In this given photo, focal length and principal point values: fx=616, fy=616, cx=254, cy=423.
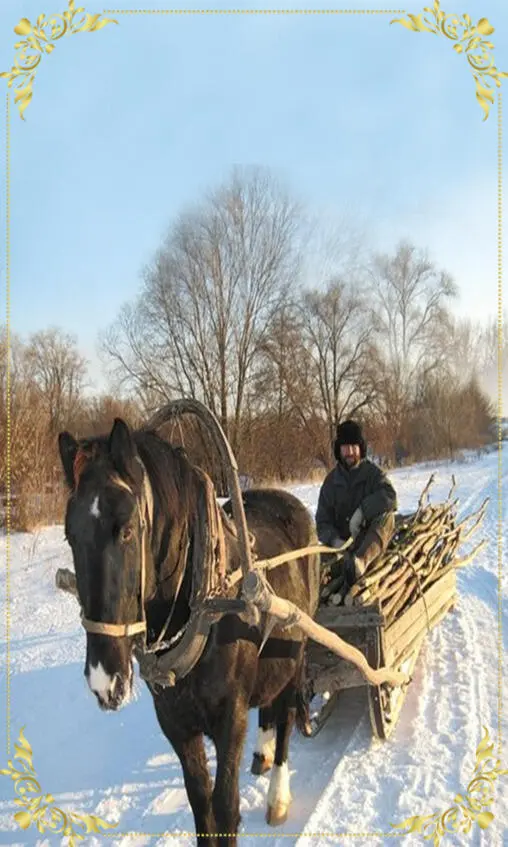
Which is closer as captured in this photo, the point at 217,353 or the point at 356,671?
the point at 356,671

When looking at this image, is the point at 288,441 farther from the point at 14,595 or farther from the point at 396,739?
the point at 14,595

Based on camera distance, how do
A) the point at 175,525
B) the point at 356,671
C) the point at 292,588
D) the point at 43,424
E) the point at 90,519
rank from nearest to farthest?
the point at 90,519, the point at 175,525, the point at 292,588, the point at 356,671, the point at 43,424

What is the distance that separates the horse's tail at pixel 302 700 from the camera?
121 inches

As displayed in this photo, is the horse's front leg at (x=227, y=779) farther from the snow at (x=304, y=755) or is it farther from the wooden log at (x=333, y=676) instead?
the wooden log at (x=333, y=676)

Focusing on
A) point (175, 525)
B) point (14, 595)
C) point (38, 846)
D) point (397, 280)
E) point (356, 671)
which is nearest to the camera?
point (175, 525)

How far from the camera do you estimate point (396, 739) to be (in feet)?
11.3

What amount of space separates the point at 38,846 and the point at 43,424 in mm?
3545

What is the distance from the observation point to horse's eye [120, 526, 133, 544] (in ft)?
5.78

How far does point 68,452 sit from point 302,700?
6.76 feet

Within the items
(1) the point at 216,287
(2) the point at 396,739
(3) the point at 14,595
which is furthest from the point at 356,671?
(3) the point at 14,595

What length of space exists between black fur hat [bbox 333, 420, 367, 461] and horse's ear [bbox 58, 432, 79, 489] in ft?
7.24

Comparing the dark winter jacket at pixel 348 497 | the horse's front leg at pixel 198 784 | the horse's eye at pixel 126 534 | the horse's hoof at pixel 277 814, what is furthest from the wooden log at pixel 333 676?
the horse's eye at pixel 126 534

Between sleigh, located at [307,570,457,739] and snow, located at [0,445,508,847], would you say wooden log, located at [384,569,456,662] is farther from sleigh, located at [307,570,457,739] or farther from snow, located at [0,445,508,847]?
snow, located at [0,445,508,847]

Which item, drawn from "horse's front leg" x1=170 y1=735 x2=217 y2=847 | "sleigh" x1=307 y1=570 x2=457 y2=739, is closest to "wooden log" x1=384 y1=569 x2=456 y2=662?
"sleigh" x1=307 y1=570 x2=457 y2=739
